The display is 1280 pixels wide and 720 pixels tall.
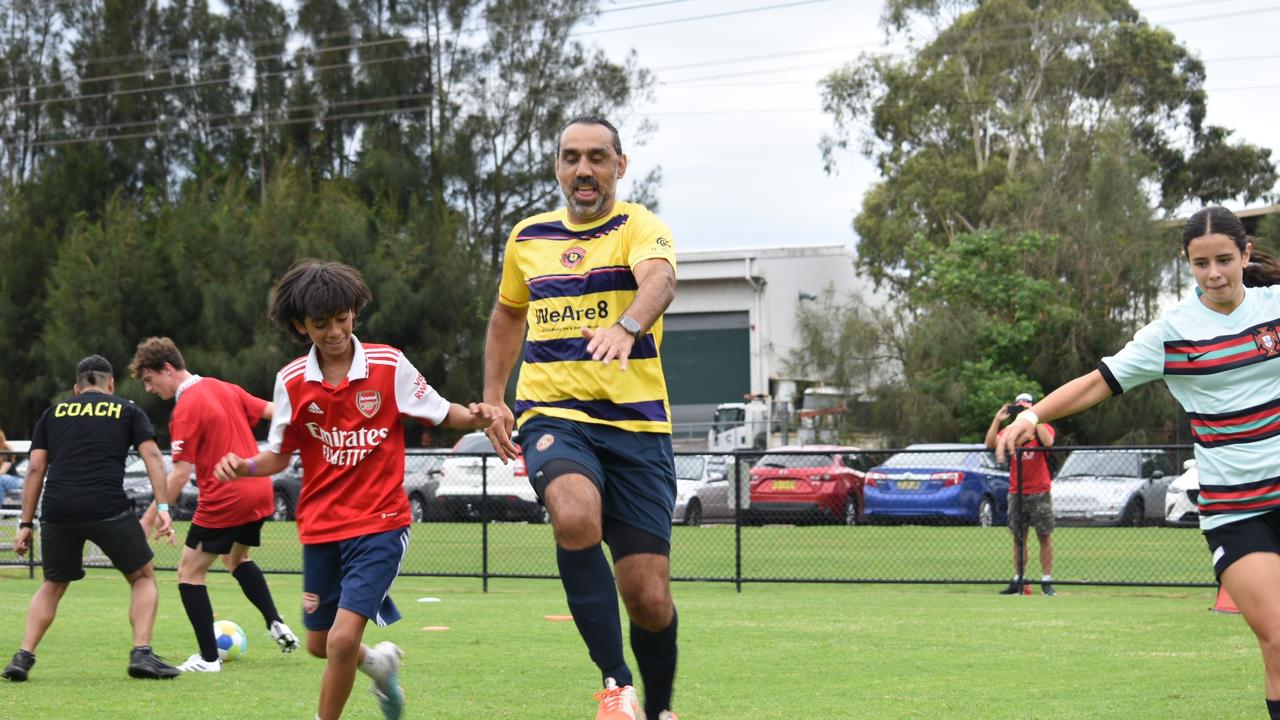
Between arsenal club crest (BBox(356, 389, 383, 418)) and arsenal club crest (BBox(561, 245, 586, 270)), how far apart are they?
1.02m

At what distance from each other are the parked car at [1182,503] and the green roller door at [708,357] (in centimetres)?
3405

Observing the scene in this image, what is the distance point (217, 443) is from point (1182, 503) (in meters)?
11.6

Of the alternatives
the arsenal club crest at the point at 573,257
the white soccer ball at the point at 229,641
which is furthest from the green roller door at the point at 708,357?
the arsenal club crest at the point at 573,257

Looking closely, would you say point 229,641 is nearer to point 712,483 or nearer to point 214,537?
point 214,537

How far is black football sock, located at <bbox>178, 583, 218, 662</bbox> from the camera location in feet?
29.6

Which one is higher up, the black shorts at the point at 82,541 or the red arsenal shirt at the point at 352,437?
the red arsenal shirt at the point at 352,437

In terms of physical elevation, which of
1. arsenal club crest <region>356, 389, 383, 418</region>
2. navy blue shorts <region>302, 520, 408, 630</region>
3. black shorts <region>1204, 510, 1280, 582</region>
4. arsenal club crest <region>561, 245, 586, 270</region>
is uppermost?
arsenal club crest <region>561, 245, 586, 270</region>

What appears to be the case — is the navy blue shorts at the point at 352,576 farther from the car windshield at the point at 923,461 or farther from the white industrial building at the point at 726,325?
the white industrial building at the point at 726,325

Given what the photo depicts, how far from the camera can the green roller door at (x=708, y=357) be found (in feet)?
169

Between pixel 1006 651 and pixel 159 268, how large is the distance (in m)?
34.5

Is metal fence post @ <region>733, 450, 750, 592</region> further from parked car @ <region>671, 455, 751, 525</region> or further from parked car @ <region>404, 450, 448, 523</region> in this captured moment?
parked car @ <region>404, 450, 448, 523</region>

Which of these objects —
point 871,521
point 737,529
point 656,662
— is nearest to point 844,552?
point 871,521

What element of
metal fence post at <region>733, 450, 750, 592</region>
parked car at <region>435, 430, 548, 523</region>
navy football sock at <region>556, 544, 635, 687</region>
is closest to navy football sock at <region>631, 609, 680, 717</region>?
navy football sock at <region>556, 544, 635, 687</region>

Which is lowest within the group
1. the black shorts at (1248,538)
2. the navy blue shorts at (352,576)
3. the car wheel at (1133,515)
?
the car wheel at (1133,515)
